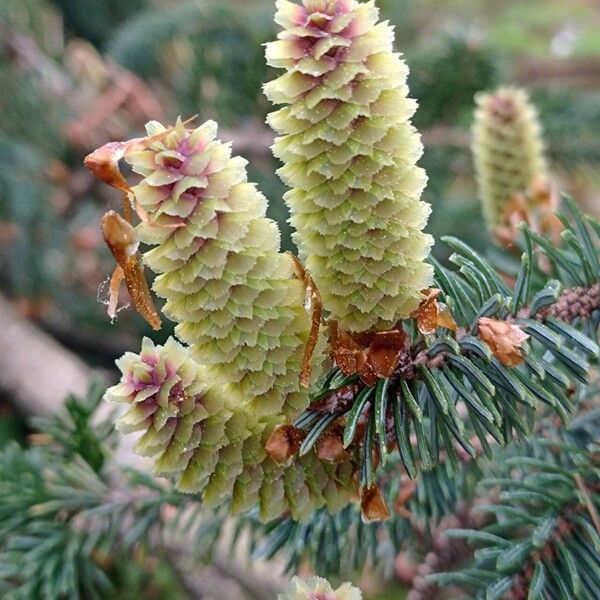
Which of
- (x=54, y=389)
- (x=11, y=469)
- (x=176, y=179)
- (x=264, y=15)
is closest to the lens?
(x=176, y=179)

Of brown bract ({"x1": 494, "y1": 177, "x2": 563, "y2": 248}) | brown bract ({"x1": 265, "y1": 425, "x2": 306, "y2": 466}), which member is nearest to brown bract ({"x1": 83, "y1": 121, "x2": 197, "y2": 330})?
brown bract ({"x1": 265, "y1": 425, "x2": 306, "y2": 466})

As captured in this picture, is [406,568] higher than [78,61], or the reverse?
[78,61]

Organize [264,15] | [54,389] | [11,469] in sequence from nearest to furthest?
[11,469], [54,389], [264,15]

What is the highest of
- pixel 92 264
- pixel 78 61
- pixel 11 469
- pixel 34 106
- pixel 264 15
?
pixel 264 15

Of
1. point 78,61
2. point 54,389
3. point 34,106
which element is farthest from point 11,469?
point 78,61

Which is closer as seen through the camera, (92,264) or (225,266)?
(225,266)

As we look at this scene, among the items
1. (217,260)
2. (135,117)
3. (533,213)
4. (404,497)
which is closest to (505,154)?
(533,213)

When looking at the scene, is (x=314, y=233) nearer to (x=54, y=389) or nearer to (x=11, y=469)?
(x=11, y=469)

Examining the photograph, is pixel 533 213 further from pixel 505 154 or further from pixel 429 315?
pixel 429 315
